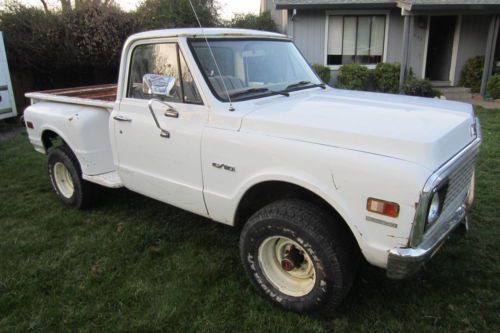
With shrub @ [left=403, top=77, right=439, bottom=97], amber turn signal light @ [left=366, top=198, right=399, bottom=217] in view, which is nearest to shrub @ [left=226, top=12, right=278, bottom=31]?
shrub @ [left=403, top=77, right=439, bottom=97]

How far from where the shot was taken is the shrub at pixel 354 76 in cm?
1332

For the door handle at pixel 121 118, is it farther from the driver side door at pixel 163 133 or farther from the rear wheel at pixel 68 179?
the rear wheel at pixel 68 179

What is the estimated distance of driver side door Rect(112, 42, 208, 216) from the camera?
3.26 metres

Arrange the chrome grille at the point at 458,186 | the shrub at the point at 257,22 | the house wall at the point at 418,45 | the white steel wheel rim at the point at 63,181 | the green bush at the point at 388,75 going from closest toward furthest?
1. the chrome grille at the point at 458,186
2. the white steel wheel rim at the point at 63,181
3. the green bush at the point at 388,75
4. the house wall at the point at 418,45
5. the shrub at the point at 257,22

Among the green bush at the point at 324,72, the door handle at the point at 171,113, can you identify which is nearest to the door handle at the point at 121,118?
the door handle at the point at 171,113

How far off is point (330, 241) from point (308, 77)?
6.64 feet

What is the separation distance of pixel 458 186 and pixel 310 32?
12108 millimetres

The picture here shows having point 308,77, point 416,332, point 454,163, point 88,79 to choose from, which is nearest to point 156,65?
point 308,77

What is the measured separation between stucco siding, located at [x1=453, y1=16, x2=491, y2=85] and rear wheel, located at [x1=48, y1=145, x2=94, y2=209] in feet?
45.1

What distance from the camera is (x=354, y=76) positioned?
13398mm

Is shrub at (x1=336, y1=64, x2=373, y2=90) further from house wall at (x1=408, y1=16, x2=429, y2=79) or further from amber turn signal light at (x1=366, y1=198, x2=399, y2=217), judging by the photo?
amber turn signal light at (x1=366, y1=198, x2=399, y2=217)

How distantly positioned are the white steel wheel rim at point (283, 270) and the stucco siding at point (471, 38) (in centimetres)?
1381

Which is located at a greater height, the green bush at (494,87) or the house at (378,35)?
the house at (378,35)

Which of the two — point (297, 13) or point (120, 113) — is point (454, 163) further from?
point (297, 13)
